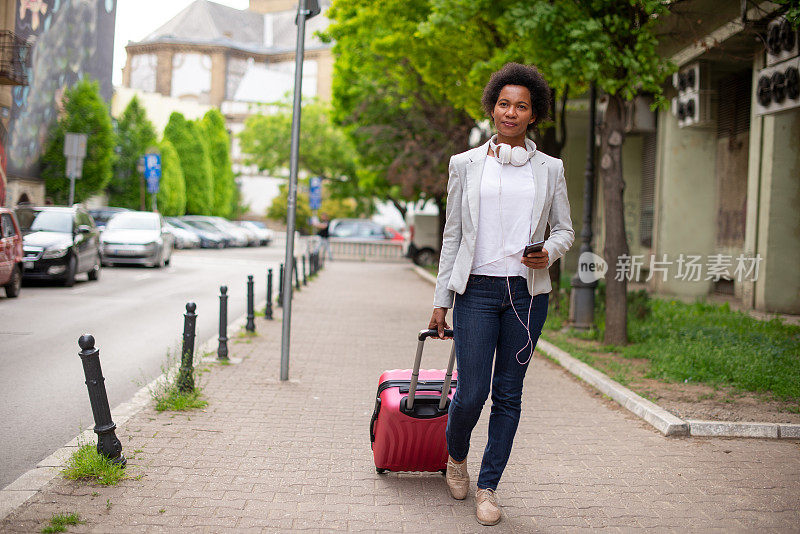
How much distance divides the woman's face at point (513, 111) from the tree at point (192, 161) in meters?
56.5

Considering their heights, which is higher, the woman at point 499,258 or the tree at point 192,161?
the tree at point 192,161

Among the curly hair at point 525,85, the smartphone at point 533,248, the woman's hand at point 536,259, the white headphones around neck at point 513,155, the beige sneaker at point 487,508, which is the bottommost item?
the beige sneaker at point 487,508

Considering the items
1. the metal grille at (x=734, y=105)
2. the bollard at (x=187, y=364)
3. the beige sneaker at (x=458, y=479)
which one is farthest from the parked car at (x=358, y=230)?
the beige sneaker at (x=458, y=479)

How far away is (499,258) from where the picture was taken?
3.95m

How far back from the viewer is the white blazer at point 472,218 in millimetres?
3963

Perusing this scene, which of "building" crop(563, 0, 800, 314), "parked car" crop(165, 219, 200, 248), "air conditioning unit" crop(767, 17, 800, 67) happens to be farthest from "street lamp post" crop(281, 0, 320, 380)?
"parked car" crop(165, 219, 200, 248)

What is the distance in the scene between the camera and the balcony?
24469 millimetres

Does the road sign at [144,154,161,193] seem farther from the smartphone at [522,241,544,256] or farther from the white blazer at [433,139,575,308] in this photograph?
the smartphone at [522,241,544,256]

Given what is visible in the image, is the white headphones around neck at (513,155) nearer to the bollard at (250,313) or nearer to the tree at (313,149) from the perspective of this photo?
the bollard at (250,313)

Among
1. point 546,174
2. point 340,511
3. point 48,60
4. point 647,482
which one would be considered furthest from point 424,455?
point 48,60

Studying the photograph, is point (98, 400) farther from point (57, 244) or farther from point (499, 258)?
point (57, 244)

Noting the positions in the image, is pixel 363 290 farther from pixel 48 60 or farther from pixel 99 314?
pixel 48 60

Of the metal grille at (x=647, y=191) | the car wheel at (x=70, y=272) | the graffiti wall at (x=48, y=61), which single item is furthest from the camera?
the graffiti wall at (x=48, y=61)

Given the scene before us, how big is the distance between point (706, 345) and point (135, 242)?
1807cm
